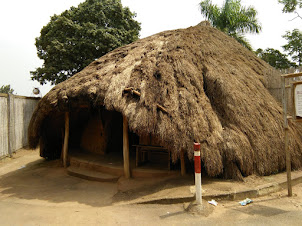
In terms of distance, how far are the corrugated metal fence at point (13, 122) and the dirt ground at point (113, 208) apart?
410cm

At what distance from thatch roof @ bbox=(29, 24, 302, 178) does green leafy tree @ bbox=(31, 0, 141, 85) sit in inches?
348

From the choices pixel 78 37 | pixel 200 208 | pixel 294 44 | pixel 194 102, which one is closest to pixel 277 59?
pixel 294 44

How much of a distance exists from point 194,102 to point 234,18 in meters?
12.7

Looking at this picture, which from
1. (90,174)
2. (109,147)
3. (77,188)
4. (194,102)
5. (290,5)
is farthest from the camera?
(290,5)

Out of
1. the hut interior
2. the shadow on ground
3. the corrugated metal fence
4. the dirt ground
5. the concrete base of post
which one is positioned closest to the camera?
the dirt ground

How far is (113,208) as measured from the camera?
4.43 metres

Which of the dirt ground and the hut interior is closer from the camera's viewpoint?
the dirt ground

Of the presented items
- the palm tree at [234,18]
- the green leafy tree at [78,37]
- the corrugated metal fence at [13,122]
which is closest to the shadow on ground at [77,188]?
the corrugated metal fence at [13,122]

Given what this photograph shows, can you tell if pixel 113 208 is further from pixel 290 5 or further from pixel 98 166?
pixel 290 5

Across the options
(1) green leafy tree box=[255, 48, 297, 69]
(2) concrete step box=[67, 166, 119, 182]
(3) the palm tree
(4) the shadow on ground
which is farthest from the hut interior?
(1) green leafy tree box=[255, 48, 297, 69]

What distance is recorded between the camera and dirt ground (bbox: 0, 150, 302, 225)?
150 inches

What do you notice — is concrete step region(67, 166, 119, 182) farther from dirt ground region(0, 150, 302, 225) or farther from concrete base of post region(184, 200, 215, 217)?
concrete base of post region(184, 200, 215, 217)

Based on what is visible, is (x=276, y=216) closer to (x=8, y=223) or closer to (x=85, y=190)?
(x=85, y=190)

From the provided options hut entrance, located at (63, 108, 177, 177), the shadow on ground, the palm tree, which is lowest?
the shadow on ground
